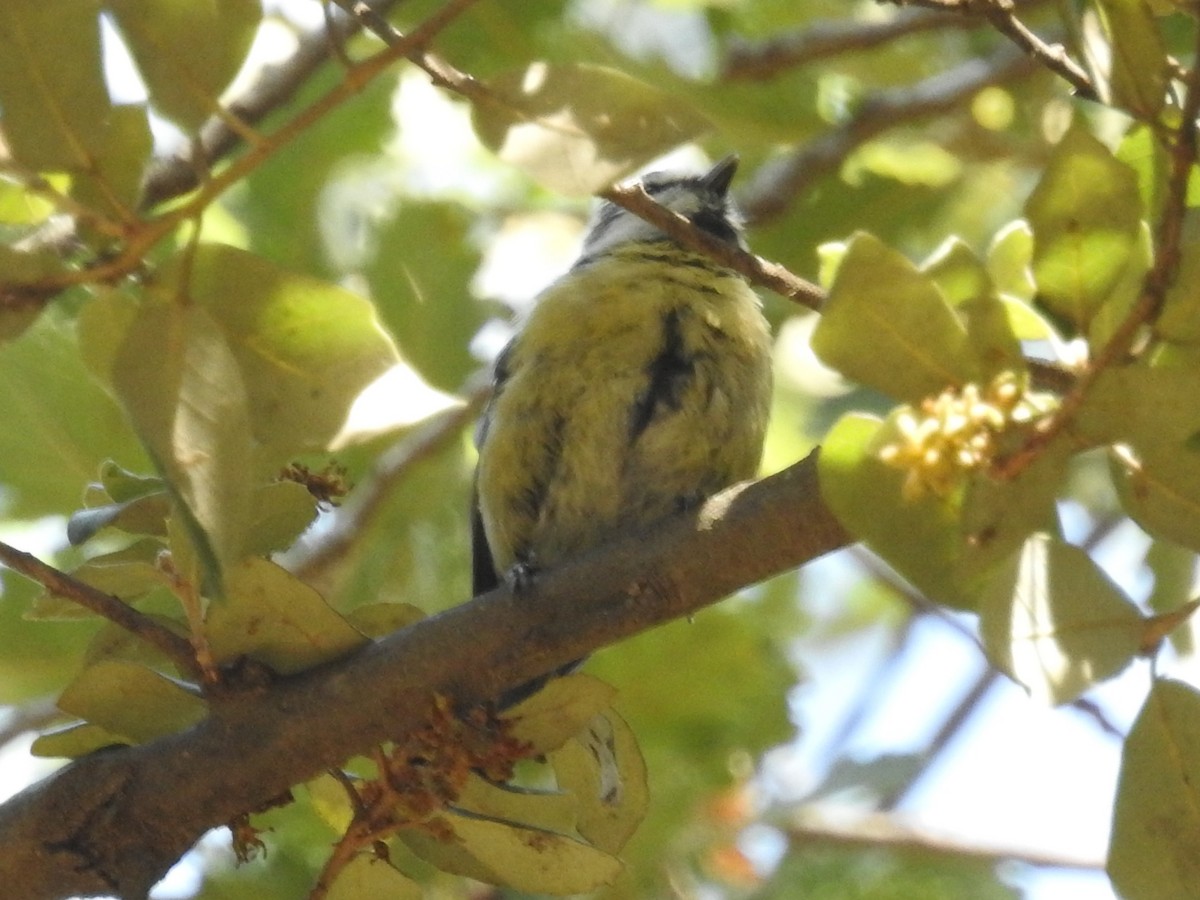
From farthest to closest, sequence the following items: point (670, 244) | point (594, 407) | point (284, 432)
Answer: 1. point (670, 244)
2. point (594, 407)
3. point (284, 432)

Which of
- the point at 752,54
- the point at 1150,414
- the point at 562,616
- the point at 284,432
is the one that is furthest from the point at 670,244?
the point at 1150,414

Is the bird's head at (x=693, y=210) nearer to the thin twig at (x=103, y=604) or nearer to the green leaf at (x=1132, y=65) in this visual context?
the thin twig at (x=103, y=604)

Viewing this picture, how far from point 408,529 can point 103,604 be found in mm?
1438

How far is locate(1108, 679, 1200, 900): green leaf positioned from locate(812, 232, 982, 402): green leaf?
1.35 feet

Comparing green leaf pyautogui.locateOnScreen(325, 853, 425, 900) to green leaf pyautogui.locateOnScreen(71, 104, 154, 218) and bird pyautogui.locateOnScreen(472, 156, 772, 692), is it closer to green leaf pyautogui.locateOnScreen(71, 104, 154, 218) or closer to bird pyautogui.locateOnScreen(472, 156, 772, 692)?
green leaf pyautogui.locateOnScreen(71, 104, 154, 218)

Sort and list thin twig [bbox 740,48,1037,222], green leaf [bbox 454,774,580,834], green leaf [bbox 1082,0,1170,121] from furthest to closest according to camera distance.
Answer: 1. thin twig [bbox 740,48,1037,222]
2. green leaf [bbox 454,774,580,834]
3. green leaf [bbox 1082,0,1170,121]

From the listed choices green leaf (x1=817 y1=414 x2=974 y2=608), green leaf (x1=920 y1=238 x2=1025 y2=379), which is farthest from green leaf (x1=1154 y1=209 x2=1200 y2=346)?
green leaf (x1=817 y1=414 x2=974 y2=608)

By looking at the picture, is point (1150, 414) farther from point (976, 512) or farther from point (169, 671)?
point (169, 671)

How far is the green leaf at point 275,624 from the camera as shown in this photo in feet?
6.02

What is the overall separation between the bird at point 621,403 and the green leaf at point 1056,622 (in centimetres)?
152

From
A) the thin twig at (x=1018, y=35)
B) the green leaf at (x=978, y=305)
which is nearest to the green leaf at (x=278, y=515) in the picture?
the green leaf at (x=978, y=305)

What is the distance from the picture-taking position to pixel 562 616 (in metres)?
1.92

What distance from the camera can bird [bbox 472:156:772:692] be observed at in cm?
298

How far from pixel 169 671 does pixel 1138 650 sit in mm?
1265
